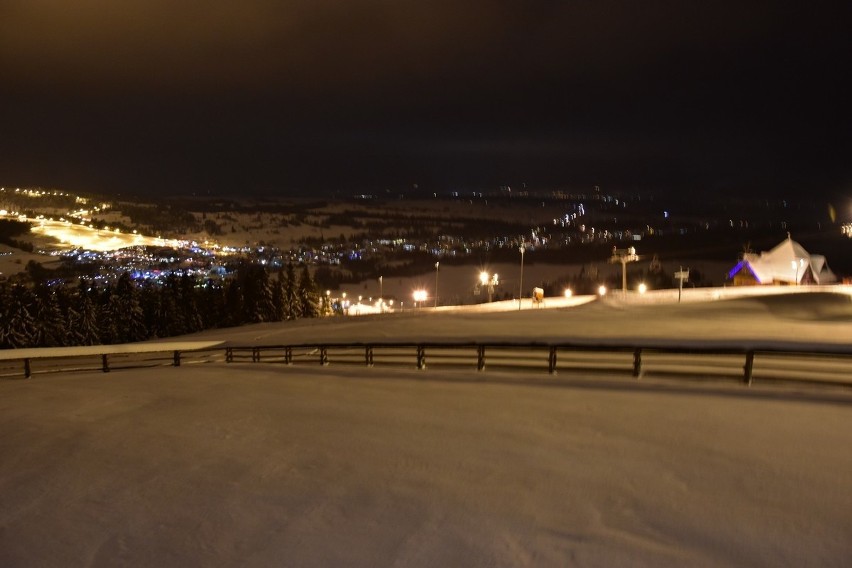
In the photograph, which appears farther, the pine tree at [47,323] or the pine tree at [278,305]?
the pine tree at [278,305]

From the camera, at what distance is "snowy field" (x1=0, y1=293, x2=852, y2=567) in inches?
230

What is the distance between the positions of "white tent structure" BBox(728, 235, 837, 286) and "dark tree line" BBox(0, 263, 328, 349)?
44.0 meters

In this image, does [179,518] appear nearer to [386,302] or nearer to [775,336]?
[775,336]

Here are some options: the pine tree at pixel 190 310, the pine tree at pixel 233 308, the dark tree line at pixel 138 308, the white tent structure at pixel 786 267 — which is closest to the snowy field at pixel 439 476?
the dark tree line at pixel 138 308

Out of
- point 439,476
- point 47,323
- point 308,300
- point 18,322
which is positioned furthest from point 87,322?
point 439,476

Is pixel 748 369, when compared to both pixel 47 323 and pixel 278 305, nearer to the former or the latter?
pixel 47 323

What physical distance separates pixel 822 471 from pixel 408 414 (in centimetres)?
562

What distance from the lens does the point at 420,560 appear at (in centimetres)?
558

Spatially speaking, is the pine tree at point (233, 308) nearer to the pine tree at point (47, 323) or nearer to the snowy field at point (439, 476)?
the pine tree at point (47, 323)

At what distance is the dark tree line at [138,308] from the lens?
55.4 m

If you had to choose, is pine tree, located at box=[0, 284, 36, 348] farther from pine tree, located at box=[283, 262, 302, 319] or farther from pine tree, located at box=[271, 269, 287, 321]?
pine tree, located at box=[283, 262, 302, 319]

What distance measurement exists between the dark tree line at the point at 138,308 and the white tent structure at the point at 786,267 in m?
44.0

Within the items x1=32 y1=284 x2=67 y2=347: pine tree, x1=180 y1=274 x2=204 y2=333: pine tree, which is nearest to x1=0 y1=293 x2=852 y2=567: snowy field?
x1=32 y1=284 x2=67 y2=347: pine tree

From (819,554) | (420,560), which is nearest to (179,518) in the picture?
(420,560)
